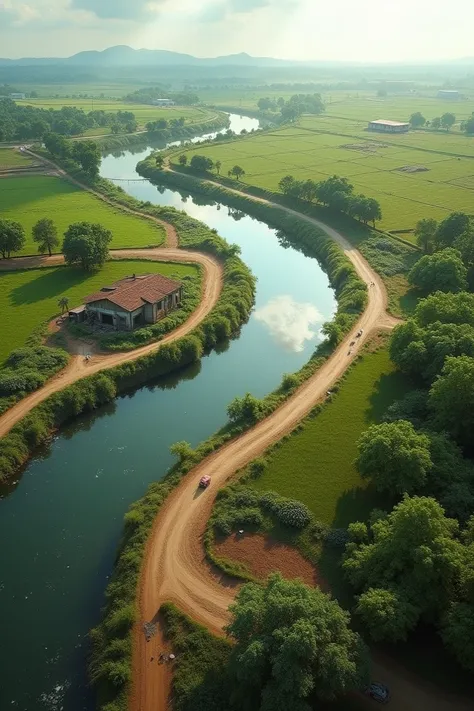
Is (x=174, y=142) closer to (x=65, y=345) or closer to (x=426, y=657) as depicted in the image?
(x=65, y=345)

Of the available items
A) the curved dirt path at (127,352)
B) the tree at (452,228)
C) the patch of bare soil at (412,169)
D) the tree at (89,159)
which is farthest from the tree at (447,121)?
the curved dirt path at (127,352)

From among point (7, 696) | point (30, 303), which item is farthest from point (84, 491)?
point (30, 303)

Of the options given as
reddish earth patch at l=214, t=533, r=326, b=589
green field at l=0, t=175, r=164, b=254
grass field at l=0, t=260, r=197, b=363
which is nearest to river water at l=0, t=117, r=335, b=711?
reddish earth patch at l=214, t=533, r=326, b=589

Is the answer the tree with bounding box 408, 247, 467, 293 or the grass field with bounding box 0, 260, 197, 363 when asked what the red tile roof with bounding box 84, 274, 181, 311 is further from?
the tree with bounding box 408, 247, 467, 293

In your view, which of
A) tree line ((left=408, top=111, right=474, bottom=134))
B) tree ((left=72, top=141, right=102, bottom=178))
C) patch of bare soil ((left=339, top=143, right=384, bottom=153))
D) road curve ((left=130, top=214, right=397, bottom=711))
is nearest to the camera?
road curve ((left=130, top=214, right=397, bottom=711))

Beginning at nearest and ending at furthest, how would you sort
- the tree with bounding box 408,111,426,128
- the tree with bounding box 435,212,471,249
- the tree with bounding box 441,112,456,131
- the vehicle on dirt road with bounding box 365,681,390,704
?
the vehicle on dirt road with bounding box 365,681,390,704, the tree with bounding box 435,212,471,249, the tree with bounding box 441,112,456,131, the tree with bounding box 408,111,426,128

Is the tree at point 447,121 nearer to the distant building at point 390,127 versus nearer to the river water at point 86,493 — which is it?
the distant building at point 390,127

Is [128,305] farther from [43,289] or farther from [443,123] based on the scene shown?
[443,123]
